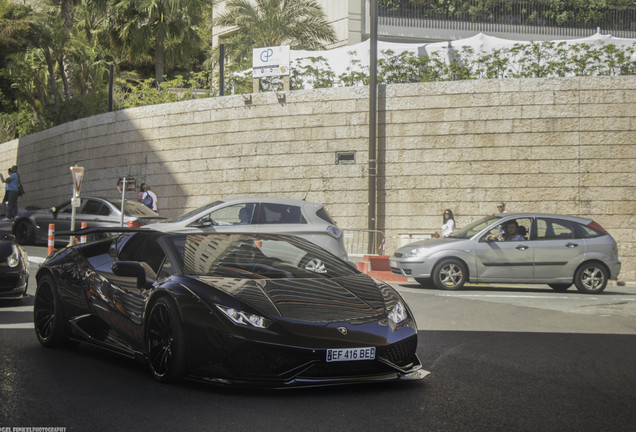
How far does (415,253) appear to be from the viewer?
14.6 metres

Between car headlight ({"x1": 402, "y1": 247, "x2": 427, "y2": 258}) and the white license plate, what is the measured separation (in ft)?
30.5

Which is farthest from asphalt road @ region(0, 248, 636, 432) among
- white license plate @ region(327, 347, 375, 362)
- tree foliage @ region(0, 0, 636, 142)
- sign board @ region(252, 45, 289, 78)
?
sign board @ region(252, 45, 289, 78)

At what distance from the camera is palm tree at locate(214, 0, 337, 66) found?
33.0m

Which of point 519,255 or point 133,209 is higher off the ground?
point 133,209

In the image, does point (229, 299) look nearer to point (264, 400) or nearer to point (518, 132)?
point (264, 400)

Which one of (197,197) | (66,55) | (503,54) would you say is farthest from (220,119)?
(66,55)

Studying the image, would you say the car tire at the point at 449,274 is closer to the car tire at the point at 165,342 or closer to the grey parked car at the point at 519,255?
the grey parked car at the point at 519,255

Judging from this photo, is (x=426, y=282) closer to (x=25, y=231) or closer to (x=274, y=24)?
(x=25, y=231)

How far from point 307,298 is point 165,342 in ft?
3.42

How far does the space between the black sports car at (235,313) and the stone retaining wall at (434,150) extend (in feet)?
46.6

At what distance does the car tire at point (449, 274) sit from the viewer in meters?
14.4

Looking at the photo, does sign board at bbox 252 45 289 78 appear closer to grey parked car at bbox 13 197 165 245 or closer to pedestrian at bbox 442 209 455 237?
grey parked car at bbox 13 197 165 245

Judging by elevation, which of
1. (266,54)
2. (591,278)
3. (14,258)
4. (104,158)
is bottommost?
(591,278)

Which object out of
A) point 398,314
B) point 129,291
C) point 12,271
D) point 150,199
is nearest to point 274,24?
point 150,199
